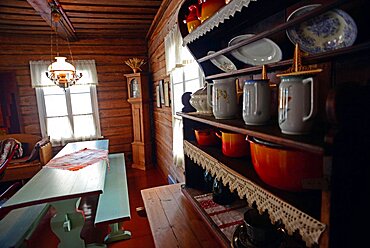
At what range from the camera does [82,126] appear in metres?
4.59

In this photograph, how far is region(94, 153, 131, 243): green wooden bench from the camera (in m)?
1.95

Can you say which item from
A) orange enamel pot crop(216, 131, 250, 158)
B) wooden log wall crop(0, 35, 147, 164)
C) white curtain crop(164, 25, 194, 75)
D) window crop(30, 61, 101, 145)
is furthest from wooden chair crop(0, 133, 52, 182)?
orange enamel pot crop(216, 131, 250, 158)

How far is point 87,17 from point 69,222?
2899 mm

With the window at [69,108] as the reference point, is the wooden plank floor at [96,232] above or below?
below

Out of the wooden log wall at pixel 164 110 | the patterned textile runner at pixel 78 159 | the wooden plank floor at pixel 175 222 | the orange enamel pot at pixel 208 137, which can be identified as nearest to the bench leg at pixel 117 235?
the patterned textile runner at pixel 78 159

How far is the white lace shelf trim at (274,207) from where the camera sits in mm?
475

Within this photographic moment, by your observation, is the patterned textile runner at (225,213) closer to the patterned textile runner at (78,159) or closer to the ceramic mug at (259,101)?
the ceramic mug at (259,101)

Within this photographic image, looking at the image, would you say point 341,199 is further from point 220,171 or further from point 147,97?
point 147,97

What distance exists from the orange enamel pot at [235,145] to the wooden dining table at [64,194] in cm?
136

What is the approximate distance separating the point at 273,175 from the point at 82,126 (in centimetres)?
466

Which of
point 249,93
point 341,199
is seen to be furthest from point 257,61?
point 341,199

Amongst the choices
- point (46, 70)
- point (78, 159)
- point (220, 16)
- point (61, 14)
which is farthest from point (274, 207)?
point (46, 70)

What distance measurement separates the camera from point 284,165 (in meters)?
0.56

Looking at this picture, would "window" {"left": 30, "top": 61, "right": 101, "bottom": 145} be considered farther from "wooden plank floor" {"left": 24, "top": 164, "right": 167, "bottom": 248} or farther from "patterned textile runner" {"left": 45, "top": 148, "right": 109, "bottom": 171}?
"wooden plank floor" {"left": 24, "top": 164, "right": 167, "bottom": 248}
